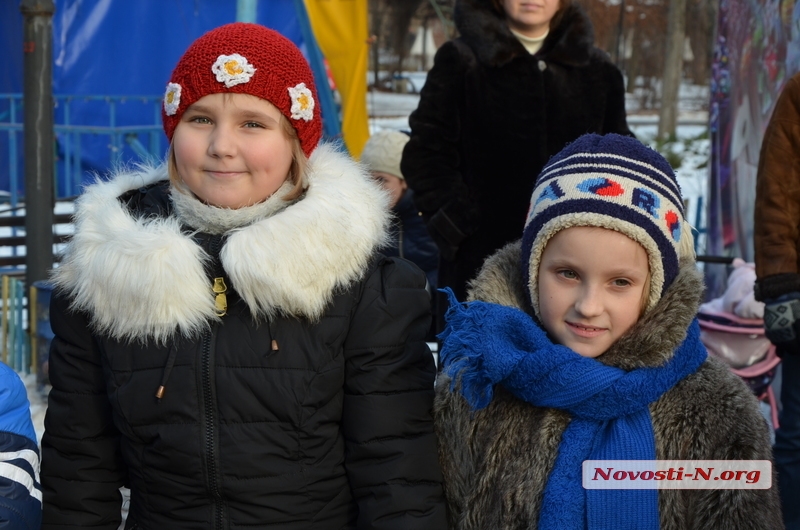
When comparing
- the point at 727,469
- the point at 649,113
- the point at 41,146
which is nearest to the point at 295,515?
the point at 727,469

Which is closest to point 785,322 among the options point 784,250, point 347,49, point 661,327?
point 784,250

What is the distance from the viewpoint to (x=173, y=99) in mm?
2043

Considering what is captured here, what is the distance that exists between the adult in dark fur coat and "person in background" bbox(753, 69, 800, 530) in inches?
Answer: 25.5

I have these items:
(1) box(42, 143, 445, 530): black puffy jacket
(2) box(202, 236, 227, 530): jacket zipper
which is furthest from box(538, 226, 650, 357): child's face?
(2) box(202, 236, 227, 530): jacket zipper

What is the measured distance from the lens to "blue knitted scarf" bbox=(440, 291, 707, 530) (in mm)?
1839

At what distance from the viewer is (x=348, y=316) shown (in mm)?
1976

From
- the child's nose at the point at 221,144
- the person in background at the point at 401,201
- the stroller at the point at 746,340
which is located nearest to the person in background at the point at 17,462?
the child's nose at the point at 221,144

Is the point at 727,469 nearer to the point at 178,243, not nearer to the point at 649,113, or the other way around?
the point at 178,243

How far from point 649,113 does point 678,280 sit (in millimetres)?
23804

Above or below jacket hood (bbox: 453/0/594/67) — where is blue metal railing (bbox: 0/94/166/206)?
below

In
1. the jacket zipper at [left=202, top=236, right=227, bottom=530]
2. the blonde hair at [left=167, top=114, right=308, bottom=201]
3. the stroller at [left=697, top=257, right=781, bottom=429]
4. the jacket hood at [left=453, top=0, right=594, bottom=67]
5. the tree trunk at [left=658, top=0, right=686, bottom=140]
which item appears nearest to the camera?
the jacket zipper at [left=202, top=236, right=227, bottom=530]

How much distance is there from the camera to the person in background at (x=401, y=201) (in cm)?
521

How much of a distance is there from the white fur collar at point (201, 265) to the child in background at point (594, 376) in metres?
0.31

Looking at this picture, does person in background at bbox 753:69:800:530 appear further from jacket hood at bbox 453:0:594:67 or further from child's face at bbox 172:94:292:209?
child's face at bbox 172:94:292:209
